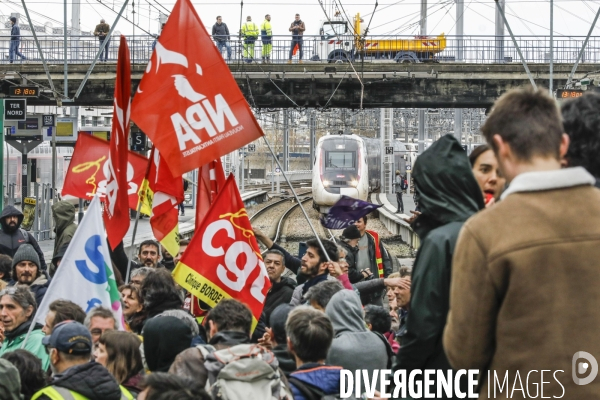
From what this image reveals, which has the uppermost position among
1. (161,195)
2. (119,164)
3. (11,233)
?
(119,164)

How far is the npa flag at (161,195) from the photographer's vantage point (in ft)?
29.7

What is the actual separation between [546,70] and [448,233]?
30.5 meters

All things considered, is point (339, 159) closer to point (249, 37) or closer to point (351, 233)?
point (249, 37)

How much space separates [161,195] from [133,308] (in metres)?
2.05

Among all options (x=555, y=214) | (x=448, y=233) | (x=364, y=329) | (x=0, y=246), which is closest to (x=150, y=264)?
(x=0, y=246)

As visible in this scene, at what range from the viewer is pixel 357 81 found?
1307 inches

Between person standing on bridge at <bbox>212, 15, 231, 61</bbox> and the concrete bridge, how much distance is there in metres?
1.04

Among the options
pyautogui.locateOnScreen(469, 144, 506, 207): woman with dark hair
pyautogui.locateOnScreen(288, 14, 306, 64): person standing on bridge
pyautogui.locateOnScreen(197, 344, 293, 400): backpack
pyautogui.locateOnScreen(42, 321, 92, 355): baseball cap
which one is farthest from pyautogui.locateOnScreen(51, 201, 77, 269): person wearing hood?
pyautogui.locateOnScreen(288, 14, 306, 64): person standing on bridge

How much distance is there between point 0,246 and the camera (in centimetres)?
1158

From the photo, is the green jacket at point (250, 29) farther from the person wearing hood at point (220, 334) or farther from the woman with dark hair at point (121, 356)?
the woman with dark hair at point (121, 356)

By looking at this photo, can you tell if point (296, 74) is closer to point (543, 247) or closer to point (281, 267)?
point (281, 267)

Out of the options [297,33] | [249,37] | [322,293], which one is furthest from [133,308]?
[297,33]

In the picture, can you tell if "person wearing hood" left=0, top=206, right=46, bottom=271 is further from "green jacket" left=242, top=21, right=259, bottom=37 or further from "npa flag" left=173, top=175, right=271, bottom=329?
"green jacket" left=242, top=21, right=259, bottom=37

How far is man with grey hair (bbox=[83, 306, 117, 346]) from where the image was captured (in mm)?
5871
